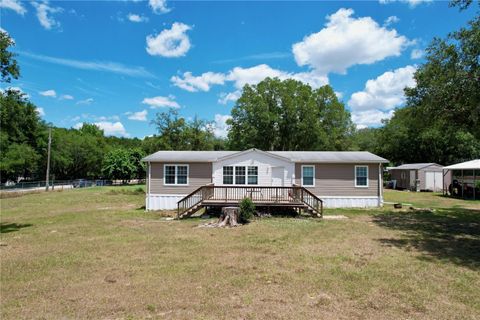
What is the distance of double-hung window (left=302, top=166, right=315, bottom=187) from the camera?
58.1 ft

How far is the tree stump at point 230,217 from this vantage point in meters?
12.8

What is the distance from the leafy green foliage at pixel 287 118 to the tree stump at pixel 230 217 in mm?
24300

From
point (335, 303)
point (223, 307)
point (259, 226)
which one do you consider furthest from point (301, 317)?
point (259, 226)

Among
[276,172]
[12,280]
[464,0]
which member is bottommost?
[12,280]

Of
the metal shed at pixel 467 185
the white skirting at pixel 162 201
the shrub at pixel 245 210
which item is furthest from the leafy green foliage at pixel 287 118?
the shrub at pixel 245 210

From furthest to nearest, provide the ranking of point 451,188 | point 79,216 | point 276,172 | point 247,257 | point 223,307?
1. point 451,188
2. point 276,172
3. point 79,216
4. point 247,257
5. point 223,307

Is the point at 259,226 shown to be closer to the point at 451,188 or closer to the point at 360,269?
the point at 360,269

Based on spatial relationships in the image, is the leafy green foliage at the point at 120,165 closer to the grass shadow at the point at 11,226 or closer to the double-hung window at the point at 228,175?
the double-hung window at the point at 228,175

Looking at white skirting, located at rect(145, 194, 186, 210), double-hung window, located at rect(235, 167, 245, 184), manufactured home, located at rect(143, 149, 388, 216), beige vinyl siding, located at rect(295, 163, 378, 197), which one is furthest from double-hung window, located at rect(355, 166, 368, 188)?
white skirting, located at rect(145, 194, 186, 210)

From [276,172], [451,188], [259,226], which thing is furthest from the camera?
[451,188]

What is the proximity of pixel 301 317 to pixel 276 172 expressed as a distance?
1303 centimetres

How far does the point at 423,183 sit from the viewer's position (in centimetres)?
3000

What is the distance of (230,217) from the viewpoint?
13.0 metres

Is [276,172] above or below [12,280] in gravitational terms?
above
